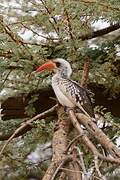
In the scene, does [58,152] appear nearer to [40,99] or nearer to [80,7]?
[80,7]

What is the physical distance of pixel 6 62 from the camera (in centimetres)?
160

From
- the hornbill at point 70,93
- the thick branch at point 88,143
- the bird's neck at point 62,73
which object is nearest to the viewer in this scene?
the thick branch at point 88,143

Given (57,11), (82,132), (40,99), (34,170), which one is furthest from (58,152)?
(34,170)

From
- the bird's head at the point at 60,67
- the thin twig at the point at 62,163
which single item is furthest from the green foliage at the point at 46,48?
the thin twig at the point at 62,163

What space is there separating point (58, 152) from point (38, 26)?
63cm

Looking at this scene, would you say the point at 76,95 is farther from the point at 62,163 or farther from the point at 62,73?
the point at 62,163

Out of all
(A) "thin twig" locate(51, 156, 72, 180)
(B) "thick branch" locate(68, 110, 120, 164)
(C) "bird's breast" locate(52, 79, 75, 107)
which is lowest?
(A) "thin twig" locate(51, 156, 72, 180)

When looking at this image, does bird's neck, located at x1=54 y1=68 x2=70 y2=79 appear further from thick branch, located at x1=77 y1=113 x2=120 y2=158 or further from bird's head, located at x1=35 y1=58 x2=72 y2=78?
thick branch, located at x1=77 y1=113 x2=120 y2=158

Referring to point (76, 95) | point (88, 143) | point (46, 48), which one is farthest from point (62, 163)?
point (46, 48)

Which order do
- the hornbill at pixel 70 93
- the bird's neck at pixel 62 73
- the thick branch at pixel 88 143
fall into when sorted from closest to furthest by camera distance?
the thick branch at pixel 88 143 → the hornbill at pixel 70 93 → the bird's neck at pixel 62 73

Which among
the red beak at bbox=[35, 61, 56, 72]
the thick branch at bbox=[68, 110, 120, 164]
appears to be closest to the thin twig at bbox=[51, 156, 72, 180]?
the thick branch at bbox=[68, 110, 120, 164]

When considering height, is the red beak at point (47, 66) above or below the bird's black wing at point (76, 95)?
above

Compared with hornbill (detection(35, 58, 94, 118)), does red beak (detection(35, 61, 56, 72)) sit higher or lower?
higher

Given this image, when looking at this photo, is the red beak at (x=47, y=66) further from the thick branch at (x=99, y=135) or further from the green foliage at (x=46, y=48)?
the thick branch at (x=99, y=135)
